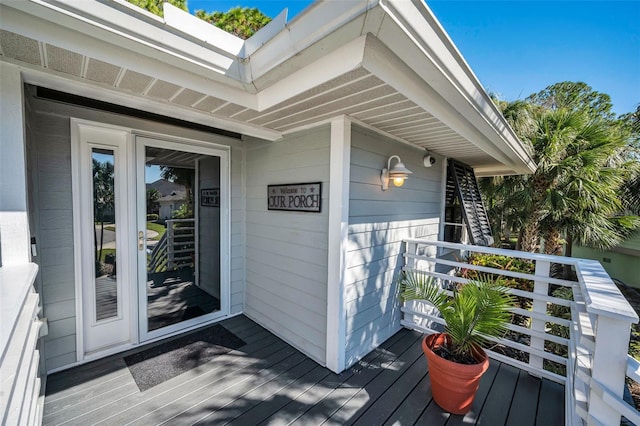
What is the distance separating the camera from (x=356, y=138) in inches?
92.8

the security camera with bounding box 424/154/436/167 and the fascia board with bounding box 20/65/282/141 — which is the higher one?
the fascia board with bounding box 20/65/282/141

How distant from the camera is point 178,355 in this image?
2467 mm

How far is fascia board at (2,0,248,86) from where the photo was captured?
42.3 inches

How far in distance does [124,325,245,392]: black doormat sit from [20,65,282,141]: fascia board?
217 centimetres

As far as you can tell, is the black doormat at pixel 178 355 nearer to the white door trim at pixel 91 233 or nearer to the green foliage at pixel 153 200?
the white door trim at pixel 91 233

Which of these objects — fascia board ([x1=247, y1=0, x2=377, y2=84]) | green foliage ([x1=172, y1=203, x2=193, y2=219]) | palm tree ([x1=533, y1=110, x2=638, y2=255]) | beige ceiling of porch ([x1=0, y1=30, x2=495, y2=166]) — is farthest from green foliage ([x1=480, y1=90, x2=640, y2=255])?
green foliage ([x1=172, y1=203, x2=193, y2=219])

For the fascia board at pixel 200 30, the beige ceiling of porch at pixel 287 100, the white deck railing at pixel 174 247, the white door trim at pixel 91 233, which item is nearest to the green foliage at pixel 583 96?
the beige ceiling of porch at pixel 287 100

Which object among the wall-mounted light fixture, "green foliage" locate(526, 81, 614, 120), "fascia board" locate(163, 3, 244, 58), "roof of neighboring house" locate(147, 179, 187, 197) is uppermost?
"green foliage" locate(526, 81, 614, 120)

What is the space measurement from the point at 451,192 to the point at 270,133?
10.8ft

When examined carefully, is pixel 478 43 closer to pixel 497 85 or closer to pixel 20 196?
pixel 497 85

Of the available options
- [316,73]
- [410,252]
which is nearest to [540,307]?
[410,252]

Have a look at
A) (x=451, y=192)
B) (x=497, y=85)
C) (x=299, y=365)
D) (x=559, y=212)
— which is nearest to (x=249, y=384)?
(x=299, y=365)

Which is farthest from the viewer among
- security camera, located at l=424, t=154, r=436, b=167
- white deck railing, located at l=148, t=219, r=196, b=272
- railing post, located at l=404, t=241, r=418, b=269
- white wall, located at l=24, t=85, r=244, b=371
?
security camera, located at l=424, t=154, r=436, b=167

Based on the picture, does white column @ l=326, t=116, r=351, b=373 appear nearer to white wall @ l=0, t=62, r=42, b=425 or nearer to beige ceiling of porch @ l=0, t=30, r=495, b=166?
beige ceiling of porch @ l=0, t=30, r=495, b=166
